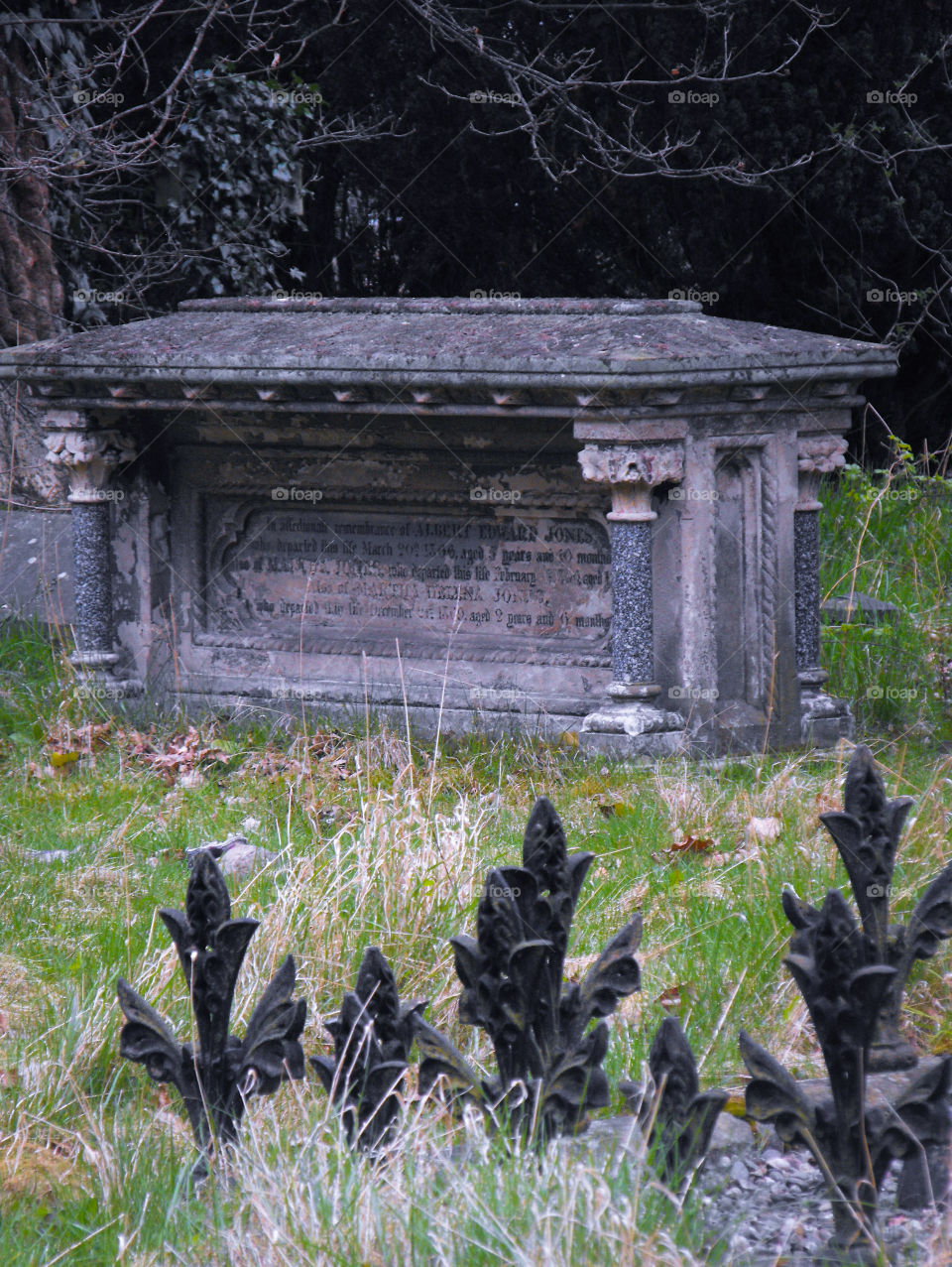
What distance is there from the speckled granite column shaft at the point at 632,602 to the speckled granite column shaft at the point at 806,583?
746 millimetres

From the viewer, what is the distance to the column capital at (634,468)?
5270 millimetres

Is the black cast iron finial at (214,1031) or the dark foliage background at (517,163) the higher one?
the dark foliage background at (517,163)

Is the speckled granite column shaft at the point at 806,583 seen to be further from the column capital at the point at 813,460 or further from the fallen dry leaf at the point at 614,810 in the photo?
the fallen dry leaf at the point at 614,810

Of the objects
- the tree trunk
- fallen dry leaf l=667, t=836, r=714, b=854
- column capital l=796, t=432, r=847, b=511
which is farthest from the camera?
the tree trunk

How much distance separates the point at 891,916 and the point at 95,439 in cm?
402

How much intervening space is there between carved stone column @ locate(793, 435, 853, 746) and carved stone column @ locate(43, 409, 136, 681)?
9.08 feet

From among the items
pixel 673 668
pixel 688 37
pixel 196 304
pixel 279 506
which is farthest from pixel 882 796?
pixel 688 37

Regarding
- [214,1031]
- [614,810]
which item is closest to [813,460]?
[614,810]

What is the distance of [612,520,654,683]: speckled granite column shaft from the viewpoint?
17.6ft

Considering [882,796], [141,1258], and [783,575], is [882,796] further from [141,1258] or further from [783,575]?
[783,575]

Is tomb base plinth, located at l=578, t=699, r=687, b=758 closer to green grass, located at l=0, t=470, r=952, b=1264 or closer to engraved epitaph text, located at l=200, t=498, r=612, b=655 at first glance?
green grass, located at l=0, t=470, r=952, b=1264

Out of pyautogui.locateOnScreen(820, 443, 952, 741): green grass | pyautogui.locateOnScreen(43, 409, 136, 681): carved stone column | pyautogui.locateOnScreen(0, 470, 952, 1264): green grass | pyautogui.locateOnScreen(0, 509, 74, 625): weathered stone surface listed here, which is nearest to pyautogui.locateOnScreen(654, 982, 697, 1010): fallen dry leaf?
pyautogui.locateOnScreen(0, 470, 952, 1264): green grass

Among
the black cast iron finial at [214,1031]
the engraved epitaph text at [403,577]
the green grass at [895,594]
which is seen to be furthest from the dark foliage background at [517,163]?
the black cast iron finial at [214,1031]

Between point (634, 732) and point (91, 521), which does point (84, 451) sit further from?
point (634, 732)
